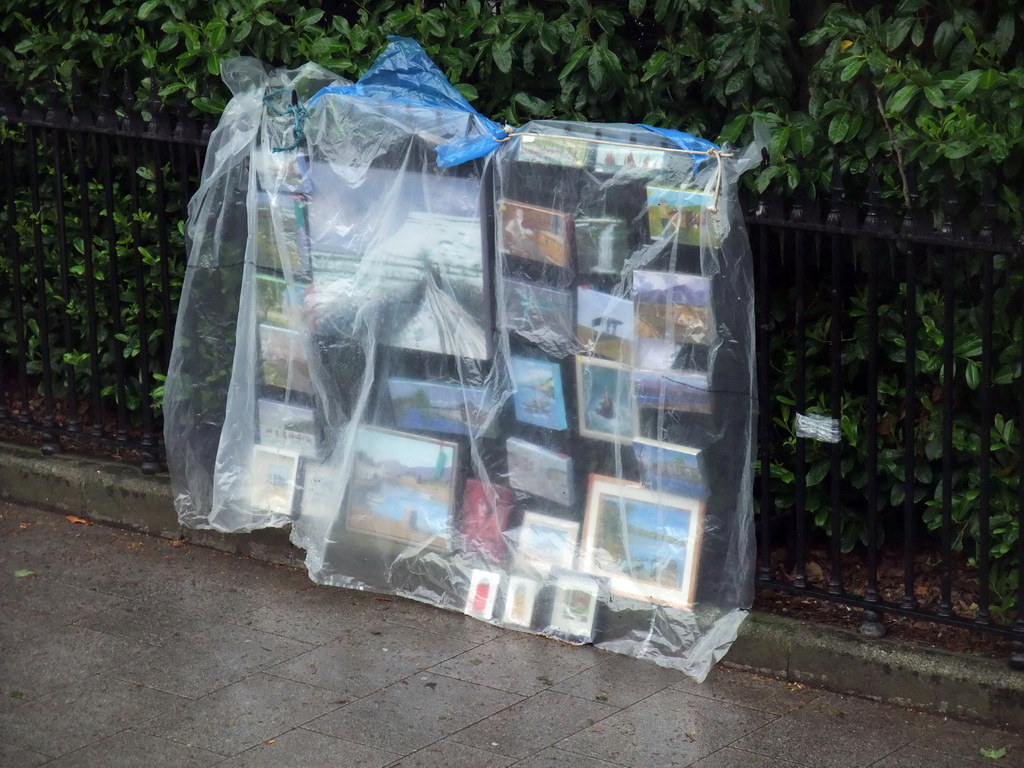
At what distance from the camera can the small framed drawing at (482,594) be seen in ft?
15.8

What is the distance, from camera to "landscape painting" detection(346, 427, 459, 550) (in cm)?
488

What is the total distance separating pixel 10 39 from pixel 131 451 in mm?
1989

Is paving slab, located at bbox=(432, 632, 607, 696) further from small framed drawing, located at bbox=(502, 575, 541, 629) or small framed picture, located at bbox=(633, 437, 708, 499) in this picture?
small framed picture, located at bbox=(633, 437, 708, 499)

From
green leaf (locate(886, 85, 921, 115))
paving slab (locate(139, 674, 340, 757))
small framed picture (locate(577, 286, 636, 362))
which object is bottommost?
paving slab (locate(139, 674, 340, 757))

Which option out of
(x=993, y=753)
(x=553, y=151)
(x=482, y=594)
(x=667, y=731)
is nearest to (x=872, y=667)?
(x=993, y=753)

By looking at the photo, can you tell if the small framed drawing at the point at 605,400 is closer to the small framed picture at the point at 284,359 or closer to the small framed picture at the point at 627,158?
the small framed picture at the point at 627,158

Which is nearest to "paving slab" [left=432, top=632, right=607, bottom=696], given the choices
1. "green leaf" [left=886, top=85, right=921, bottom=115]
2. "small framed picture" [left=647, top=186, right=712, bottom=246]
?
"small framed picture" [left=647, top=186, right=712, bottom=246]

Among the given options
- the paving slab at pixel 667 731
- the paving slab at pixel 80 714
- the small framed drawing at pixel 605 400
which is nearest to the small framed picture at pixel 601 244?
the small framed drawing at pixel 605 400

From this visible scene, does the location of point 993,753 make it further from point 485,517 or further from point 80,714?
point 80,714

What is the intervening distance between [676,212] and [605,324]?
1.48ft

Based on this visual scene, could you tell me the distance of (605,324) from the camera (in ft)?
14.7

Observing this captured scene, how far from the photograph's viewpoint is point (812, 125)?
4.41 m

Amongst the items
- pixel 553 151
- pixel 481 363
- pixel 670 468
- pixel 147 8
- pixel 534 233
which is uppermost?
pixel 147 8

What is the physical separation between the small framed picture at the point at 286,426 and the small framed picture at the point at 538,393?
870mm
